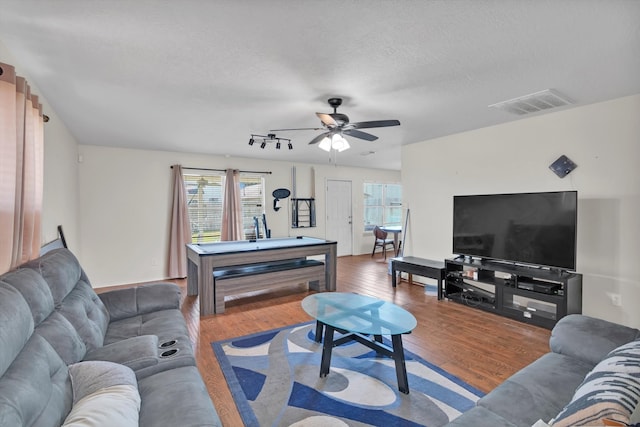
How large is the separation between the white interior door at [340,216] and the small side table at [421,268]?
2.74m

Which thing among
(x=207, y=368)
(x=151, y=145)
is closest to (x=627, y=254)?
(x=207, y=368)

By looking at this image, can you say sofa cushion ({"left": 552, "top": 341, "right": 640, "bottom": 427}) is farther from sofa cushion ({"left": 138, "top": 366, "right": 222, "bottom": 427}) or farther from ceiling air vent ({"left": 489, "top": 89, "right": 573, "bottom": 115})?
ceiling air vent ({"left": 489, "top": 89, "right": 573, "bottom": 115})

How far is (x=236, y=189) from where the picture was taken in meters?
5.97

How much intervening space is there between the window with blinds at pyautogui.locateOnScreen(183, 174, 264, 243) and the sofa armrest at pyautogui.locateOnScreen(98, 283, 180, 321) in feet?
10.6

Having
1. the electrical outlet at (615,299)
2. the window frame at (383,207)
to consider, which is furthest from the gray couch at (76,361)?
the window frame at (383,207)

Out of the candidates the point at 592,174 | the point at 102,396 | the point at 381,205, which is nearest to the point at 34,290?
the point at 102,396

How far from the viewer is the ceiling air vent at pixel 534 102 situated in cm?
288

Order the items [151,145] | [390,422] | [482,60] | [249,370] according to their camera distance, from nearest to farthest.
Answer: [390,422] → [482,60] → [249,370] → [151,145]

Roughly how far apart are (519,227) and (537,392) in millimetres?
2561

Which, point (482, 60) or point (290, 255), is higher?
point (482, 60)

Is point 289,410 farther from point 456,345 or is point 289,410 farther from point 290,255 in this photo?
point 290,255

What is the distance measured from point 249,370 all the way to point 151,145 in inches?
161

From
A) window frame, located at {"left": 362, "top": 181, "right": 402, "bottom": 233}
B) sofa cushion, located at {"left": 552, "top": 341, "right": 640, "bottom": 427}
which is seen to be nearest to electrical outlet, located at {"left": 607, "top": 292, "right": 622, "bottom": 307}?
sofa cushion, located at {"left": 552, "top": 341, "right": 640, "bottom": 427}

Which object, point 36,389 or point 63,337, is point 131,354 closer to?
point 63,337
